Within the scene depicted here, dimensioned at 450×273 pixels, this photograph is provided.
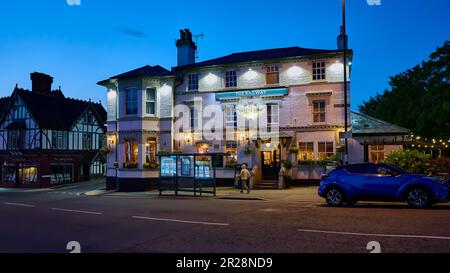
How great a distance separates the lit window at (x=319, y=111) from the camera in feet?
81.8

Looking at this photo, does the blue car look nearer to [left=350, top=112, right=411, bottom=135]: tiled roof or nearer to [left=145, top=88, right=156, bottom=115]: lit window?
[left=350, top=112, right=411, bottom=135]: tiled roof

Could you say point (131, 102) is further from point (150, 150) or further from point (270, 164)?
point (270, 164)

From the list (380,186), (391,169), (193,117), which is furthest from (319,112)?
(380,186)

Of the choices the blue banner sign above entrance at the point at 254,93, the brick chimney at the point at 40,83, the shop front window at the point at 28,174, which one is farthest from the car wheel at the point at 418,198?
the brick chimney at the point at 40,83

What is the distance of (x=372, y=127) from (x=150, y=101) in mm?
15719

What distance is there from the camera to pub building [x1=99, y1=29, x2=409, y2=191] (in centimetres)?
2466

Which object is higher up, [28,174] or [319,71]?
[319,71]

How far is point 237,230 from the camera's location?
988cm

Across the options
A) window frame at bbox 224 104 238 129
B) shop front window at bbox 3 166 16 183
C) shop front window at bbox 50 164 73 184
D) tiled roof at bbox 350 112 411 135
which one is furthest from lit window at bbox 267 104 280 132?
shop front window at bbox 3 166 16 183

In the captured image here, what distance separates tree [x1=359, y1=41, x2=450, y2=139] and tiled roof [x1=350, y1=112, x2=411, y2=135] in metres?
5.26

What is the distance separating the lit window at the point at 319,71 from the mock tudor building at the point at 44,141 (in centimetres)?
2915

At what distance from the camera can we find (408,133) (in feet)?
80.2
